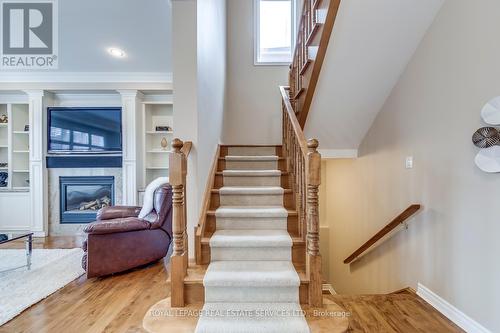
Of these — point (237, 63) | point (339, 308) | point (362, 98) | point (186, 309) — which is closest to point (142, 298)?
point (186, 309)

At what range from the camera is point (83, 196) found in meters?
4.82

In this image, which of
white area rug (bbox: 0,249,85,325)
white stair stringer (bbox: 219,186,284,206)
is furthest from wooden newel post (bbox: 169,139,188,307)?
white area rug (bbox: 0,249,85,325)

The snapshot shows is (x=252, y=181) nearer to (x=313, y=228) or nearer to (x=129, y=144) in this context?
(x=313, y=228)

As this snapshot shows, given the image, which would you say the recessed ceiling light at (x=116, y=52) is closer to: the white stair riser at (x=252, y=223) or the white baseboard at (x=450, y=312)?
the white stair riser at (x=252, y=223)

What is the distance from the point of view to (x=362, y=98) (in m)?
3.02

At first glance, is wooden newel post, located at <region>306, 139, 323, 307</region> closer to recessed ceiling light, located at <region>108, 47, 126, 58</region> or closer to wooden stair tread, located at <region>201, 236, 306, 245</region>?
wooden stair tread, located at <region>201, 236, 306, 245</region>

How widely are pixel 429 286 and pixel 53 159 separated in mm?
5527

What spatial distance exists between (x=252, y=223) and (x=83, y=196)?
3701 millimetres

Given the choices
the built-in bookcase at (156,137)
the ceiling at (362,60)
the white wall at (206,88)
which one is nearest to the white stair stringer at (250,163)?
the white wall at (206,88)

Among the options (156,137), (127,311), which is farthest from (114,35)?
(127,311)

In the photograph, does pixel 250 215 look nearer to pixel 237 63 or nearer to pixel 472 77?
pixel 472 77

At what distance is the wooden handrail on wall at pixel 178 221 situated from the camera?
6.56ft

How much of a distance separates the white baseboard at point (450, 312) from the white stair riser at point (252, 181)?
170 centimetres

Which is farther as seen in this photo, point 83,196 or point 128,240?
point 83,196
